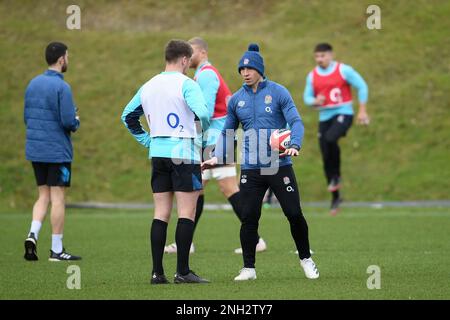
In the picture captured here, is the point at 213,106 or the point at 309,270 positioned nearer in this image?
the point at 309,270

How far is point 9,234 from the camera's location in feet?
48.8

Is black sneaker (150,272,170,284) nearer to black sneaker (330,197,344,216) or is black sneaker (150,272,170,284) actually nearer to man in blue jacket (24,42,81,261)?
man in blue jacket (24,42,81,261)

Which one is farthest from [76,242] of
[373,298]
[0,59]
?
[0,59]

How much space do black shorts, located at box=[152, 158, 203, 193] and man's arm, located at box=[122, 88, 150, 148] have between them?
0.37m

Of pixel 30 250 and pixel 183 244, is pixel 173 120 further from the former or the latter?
pixel 30 250

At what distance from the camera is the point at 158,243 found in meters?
9.08

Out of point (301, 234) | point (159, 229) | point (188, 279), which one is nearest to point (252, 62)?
point (301, 234)

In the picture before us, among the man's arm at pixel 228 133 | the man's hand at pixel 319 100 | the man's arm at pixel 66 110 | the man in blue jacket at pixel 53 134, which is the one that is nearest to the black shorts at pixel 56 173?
the man in blue jacket at pixel 53 134

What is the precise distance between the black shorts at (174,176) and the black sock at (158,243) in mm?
317

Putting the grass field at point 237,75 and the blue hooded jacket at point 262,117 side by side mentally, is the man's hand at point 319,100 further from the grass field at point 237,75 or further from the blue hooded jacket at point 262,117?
the blue hooded jacket at point 262,117

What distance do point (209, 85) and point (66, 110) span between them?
66.3 inches

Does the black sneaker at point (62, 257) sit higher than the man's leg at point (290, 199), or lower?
lower

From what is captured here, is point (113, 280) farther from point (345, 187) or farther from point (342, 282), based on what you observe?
point (345, 187)

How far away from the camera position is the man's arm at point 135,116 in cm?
930
